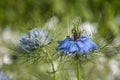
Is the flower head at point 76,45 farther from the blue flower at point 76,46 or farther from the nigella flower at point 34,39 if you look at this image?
the nigella flower at point 34,39

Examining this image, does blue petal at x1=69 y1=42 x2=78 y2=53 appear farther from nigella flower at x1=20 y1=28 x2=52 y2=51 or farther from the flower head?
nigella flower at x1=20 y1=28 x2=52 y2=51

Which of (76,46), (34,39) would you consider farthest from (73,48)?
(34,39)

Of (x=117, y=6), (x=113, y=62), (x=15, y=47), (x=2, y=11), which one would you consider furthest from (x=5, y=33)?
(x=15, y=47)

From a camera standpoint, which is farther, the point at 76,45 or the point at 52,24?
the point at 52,24

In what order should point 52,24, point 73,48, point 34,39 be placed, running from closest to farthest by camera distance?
point 73,48
point 34,39
point 52,24

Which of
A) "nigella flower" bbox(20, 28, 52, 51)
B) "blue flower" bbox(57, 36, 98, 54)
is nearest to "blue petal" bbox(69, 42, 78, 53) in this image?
"blue flower" bbox(57, 36, 98, 54)

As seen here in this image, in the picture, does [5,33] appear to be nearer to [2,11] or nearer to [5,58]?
[2,11]

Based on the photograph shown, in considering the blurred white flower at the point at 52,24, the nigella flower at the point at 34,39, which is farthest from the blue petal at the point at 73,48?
the blurred white flower at the point at 52,24

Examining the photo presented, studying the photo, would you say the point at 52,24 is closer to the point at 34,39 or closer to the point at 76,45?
the point at 34,39
